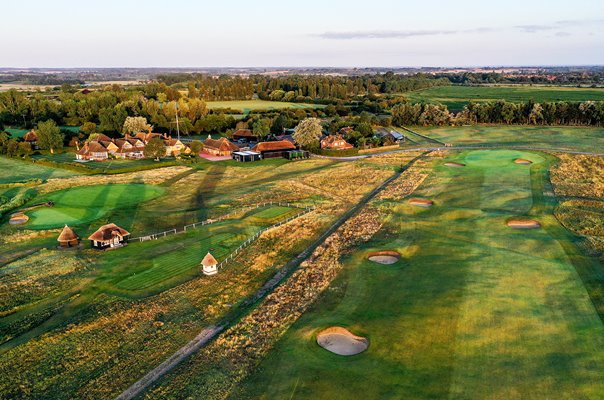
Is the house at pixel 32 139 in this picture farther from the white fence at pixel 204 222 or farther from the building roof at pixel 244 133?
the white fence at pixel 204 222

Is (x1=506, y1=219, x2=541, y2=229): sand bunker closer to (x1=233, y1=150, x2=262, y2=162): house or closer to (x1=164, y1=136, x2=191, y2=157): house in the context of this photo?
(x1=233, y1=150, x2=262, y2=162): house

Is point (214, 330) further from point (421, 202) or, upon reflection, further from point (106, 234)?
point (421, 202)

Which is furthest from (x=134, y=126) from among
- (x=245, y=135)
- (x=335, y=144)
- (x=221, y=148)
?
(x=335, y=144)

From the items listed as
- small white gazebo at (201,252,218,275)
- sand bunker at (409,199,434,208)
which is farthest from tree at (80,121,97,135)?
small white gazebo at (201,252,218,275)

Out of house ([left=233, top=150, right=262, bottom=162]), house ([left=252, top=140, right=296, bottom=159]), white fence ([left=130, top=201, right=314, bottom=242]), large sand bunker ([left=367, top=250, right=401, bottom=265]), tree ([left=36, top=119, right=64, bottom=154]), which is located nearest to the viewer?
large sand bunker ([left=367, top=250, right=401, bottom=265])

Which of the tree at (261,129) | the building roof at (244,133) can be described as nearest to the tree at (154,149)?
the tree at (261,129)

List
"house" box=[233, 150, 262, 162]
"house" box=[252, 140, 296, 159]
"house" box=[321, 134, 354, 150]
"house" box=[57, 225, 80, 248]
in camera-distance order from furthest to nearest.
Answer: "house" box=[321, 134, 354, 150] → "house" box=[252, 140, 296, 159] → "house" box=[233, 150, 262, 162] → "house" box=[57, 225, 80, 248]

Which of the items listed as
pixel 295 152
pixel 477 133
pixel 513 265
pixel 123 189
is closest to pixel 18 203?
pixel 123 189
